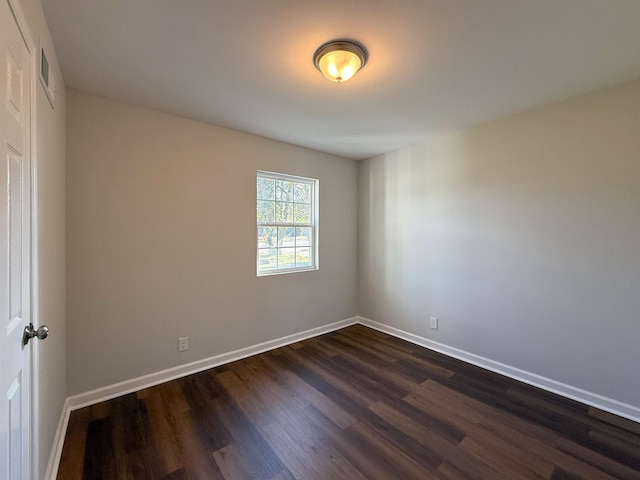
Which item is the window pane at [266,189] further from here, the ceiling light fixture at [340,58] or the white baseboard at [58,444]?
the white baseboard at [58,444]

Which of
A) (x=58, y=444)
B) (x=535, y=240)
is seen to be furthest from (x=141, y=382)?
(x=535, y=240)

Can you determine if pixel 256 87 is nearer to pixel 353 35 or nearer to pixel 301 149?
pixel 353 35

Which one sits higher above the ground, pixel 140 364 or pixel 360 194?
pixel 360 194

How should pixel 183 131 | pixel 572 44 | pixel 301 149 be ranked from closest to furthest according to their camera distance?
pixel 572 44, pixel 183 131, pixel 301 149

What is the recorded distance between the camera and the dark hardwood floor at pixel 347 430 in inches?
60.9

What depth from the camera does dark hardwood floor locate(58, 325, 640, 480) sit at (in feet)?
5.07

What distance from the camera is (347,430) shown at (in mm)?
1849

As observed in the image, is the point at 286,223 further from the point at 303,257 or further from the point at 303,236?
the point at 303,257

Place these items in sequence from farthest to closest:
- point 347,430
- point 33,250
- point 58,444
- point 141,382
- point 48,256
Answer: point 141,382 → point 347,430 → point 58,444 → point 48,256 → point 33,250

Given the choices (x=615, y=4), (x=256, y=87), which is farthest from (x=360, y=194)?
(x=615, y=4)

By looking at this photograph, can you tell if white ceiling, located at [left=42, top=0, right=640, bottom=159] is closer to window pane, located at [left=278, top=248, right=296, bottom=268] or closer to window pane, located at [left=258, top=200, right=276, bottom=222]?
window pane, located at [left=258, top=200, right=276, bottom=222]

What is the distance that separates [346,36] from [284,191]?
78.7 inches

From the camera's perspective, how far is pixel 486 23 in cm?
142

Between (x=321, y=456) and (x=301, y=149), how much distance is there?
303 centimetres
